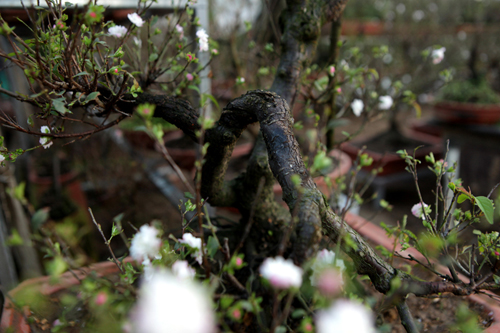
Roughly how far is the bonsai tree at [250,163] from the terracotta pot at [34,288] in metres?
0.15

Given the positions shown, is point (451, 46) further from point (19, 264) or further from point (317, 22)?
point (19, 264)

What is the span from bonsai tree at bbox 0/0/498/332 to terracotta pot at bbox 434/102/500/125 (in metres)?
1.61

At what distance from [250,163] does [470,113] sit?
1.92 meters

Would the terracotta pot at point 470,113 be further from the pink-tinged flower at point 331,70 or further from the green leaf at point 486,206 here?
the green leaf at point 486,206

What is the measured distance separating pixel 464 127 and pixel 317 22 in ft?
5.53

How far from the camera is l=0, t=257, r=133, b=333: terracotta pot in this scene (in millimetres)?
760

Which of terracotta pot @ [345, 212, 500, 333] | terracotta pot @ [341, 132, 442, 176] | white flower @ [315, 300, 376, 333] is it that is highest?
white flower @ [315, 300, 376, 333]

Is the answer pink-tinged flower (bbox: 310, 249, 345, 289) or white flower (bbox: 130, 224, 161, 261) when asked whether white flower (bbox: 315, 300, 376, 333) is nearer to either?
pink-tinged flower (bbox: 310, 249, 345, 289)

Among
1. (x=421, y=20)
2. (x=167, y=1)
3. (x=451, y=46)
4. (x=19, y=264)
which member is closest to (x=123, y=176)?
(x=19, y=264)

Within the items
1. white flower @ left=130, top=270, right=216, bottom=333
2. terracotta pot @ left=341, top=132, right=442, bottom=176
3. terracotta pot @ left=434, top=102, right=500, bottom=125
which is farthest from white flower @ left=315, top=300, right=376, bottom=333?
terracotta pot @ left=434, top=102, right=500, bottom=125

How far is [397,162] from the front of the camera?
7.95 feet

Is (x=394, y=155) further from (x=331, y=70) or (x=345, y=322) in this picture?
(x=345, y=322)

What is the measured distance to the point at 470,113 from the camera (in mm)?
2166

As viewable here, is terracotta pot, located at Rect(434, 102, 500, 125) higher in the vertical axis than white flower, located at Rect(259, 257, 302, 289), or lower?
lower
